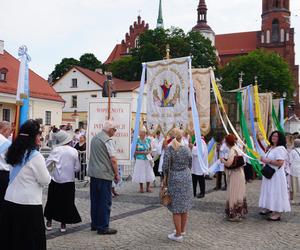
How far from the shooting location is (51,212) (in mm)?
7629

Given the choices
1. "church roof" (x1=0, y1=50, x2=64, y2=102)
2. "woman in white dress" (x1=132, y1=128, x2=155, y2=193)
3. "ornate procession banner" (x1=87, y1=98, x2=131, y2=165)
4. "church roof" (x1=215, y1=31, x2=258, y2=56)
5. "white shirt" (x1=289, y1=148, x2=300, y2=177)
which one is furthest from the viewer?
"church roof" (x1=215, y1=31, x2=258, y2=56)

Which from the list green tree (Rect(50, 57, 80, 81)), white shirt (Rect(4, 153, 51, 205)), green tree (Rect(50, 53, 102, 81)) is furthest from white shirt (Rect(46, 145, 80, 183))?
green tree (Rect(50, 57, 80, 81))

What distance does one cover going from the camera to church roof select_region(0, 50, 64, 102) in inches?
1428

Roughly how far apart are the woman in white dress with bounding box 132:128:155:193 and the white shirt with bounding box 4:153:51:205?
7.89 m

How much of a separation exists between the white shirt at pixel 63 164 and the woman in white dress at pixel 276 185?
398 cm

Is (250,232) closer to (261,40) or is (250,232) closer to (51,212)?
(51,212)

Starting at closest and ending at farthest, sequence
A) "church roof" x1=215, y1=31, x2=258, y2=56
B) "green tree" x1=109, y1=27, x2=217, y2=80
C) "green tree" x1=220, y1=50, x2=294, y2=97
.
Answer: "green tree" x1=109, y1=27, x2=217, y2=80, "green tree" x1=220, y1=50, x2=294, y2=97, "church roof" x1=215, y1=31, x2=258, y2=56

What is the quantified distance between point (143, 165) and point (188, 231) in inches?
203

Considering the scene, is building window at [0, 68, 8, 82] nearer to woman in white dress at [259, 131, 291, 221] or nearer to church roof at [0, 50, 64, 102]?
church roof at [0, 50, 64, 102]

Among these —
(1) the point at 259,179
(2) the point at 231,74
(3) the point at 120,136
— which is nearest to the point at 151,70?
(3) the point at 120,136

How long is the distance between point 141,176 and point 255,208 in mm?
3741

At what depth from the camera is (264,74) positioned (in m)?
54.2

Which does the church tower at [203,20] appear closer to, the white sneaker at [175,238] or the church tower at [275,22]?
the church tower at [275,22]

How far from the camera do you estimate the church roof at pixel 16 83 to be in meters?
36.3
